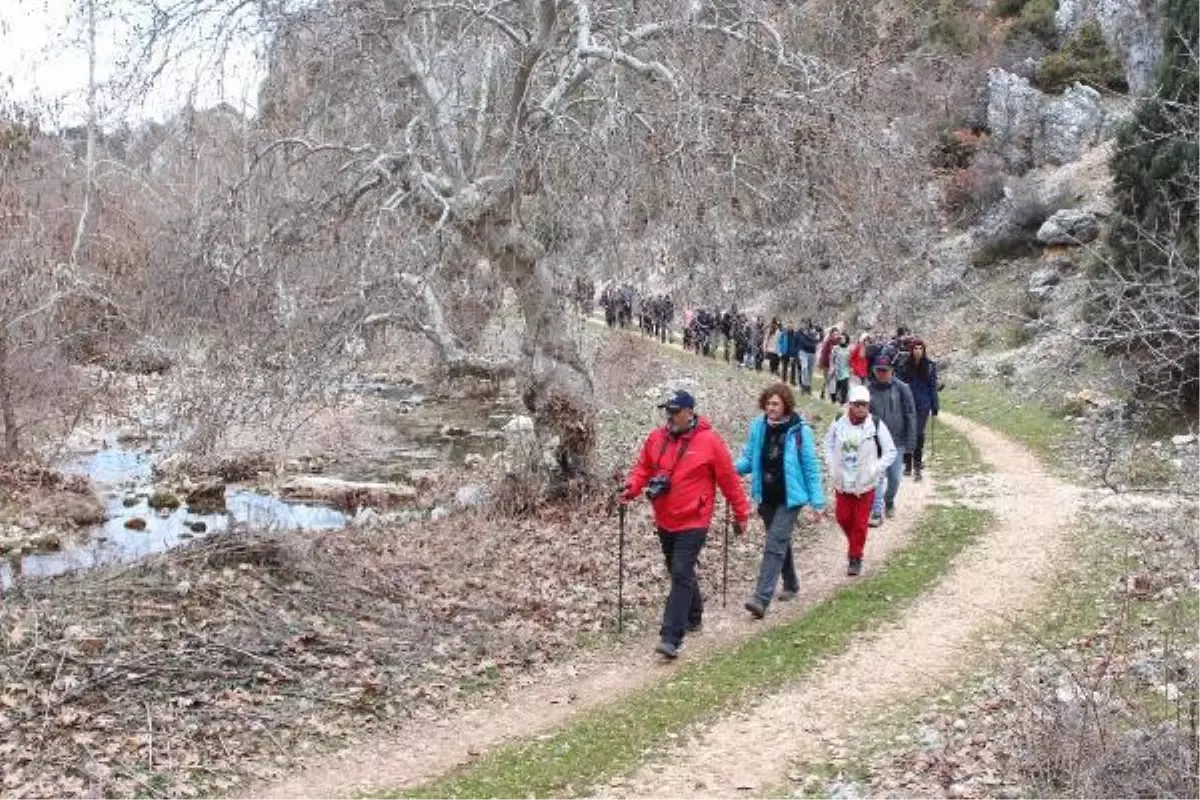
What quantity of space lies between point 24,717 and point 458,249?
24.9 feet

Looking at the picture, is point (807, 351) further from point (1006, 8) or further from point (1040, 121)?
point (1006, 8)

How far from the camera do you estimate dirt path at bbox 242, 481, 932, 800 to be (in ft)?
22.2

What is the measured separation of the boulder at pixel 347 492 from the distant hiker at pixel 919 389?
Answer: 750cm

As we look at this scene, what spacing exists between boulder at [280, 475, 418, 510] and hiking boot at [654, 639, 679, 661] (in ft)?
29.3

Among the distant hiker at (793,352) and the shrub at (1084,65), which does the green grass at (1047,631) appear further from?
the shrub at (1084,65)

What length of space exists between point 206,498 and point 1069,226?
72.8ft

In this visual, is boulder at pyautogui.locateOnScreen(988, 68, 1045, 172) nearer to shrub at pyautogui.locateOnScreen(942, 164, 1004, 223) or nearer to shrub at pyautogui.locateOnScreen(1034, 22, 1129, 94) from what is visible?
shrub at pyautogui.locateOnScreen(942, 164, 1004, 223)

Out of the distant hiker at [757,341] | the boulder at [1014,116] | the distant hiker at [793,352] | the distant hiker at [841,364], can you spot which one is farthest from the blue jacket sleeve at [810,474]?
the boulder at [1014,116]

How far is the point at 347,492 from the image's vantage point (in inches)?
700

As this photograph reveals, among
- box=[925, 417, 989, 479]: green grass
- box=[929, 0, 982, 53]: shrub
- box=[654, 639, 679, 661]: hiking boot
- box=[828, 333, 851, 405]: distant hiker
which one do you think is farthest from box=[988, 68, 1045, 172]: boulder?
box=[654, 639, 679, 661]: hiking boot

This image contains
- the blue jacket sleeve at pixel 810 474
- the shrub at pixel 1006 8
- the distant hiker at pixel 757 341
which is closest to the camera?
the blue jacket sleeve at pixel 810 474

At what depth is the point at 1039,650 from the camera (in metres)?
7.76

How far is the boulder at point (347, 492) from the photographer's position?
56.2 feet

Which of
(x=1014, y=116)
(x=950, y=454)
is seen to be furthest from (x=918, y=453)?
(x=1014, y=116)
